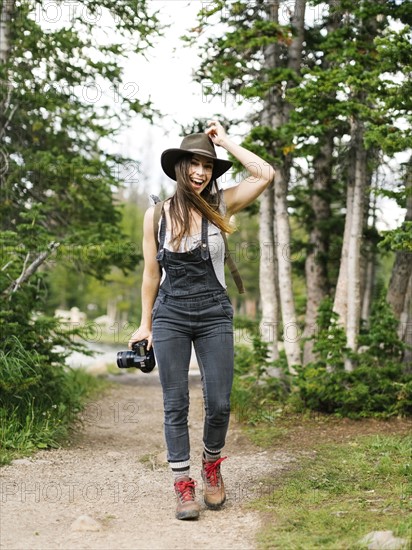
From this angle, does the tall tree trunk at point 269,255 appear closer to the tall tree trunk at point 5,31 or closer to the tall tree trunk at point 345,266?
the tall tree trunk at point 345,266

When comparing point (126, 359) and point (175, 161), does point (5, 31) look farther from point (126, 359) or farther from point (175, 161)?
point (126, 359)

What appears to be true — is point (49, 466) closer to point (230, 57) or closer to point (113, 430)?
point (113, 430)

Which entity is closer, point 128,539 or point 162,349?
point 128,539

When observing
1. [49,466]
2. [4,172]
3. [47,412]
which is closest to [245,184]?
[49,466]

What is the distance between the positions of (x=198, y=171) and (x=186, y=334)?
1.02 metres

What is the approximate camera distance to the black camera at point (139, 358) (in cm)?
433

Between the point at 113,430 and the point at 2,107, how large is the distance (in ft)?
16.1

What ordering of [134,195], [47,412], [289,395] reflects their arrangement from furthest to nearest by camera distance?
[134,195] < [289,395] < [47,412]

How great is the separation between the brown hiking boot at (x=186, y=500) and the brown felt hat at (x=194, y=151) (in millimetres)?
1966

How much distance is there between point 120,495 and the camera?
463cm

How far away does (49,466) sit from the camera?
5.48 metres

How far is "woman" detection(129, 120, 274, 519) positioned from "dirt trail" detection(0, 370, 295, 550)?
0.27 m

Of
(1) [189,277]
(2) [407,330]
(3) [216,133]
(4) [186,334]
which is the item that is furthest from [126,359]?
(2) [407,330]

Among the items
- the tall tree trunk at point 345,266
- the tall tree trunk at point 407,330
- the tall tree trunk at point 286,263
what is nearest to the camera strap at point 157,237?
the tall tree trunk at point 407,330
